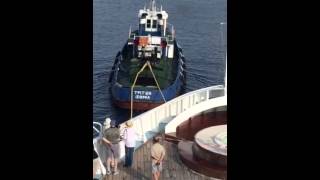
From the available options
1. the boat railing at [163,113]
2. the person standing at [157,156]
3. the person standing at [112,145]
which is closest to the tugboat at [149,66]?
the boat railing at [163,113]

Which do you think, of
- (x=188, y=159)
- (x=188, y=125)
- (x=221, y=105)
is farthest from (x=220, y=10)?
(x=188, y=159)

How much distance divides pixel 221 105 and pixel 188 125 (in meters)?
1.19

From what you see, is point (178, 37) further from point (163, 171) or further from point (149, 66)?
point (163, 171)

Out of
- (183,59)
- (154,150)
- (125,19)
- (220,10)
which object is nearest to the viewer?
(154,150)

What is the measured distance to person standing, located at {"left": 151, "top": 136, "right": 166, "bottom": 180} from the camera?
935 centimetres

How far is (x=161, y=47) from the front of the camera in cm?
1581

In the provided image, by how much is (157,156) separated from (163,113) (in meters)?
2.91

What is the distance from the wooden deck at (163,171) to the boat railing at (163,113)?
0.66 meters

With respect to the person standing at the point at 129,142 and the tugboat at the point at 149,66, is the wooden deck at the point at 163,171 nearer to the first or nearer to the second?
the person standing at the point at 129,142

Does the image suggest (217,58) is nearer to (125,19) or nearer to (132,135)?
(125,19)

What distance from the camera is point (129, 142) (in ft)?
32.4

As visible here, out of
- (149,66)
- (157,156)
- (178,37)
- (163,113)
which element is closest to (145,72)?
(149,66)

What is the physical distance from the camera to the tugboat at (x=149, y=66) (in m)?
13.6

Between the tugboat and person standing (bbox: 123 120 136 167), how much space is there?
2.68m
